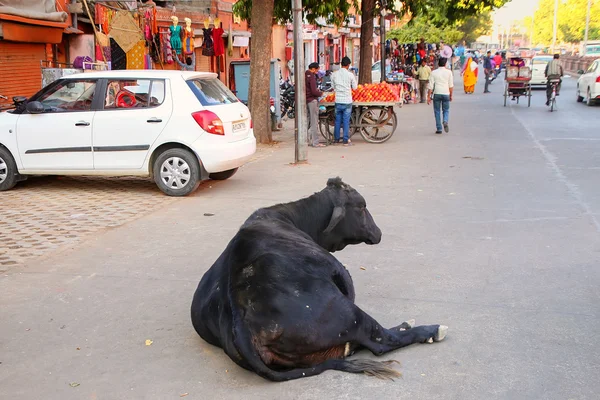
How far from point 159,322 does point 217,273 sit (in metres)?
1.12

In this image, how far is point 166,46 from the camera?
18.3 metres

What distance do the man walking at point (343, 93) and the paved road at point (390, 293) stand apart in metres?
3.56

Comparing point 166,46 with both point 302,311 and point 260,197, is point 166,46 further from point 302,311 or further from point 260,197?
point 302,311

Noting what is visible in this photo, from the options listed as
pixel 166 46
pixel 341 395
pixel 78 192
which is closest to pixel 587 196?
Answer: pixel 341 395

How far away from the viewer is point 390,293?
5.55m

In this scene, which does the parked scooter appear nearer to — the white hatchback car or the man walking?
the man walking

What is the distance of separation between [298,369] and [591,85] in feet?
75.2

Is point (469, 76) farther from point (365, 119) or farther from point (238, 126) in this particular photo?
point (238, 126)

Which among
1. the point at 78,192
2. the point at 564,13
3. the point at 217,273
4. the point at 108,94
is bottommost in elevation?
the point at 78,192

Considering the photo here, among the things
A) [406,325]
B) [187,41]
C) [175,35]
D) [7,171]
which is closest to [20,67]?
[175,35]

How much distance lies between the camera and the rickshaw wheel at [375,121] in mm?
15500

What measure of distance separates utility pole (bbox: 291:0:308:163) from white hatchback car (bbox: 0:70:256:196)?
Answer: 8.59 ft

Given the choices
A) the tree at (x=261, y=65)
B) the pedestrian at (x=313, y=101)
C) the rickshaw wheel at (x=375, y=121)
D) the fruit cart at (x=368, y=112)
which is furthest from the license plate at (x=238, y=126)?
the rickshaw wheel at (x=375, y=121)

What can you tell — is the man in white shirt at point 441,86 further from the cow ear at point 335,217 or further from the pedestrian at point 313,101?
the cow ear at point 335,217
